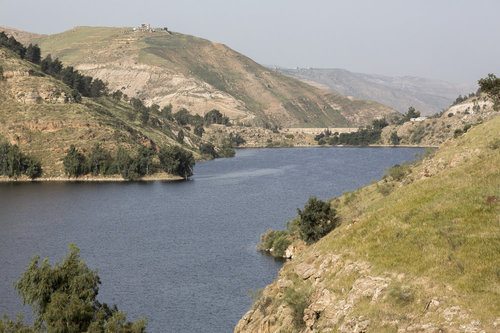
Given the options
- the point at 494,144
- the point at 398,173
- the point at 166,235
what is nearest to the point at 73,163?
the point at 166,235

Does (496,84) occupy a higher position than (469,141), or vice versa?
Answer: (496,84)

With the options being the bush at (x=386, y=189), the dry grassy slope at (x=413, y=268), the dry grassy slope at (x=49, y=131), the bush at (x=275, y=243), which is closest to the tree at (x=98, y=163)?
the dry grassy slope at (x=49, y=131)

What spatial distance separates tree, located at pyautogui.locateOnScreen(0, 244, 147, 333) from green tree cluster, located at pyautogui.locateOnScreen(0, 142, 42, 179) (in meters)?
133

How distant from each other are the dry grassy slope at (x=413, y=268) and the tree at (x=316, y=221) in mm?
16816

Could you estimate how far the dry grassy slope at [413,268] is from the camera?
111 feet

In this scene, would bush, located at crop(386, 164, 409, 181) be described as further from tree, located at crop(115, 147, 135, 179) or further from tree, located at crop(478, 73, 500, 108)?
tree, located at crop(115, 147, 135, 179)

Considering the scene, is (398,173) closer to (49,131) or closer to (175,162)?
(175,162)

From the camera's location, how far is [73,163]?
6900 inches

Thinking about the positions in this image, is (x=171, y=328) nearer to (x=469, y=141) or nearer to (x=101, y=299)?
(x=101, y=299)

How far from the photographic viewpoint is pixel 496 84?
2761 inches

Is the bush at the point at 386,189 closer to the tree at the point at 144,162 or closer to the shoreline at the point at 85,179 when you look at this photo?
the shoreline at the point at 85,179

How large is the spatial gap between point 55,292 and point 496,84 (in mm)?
53247

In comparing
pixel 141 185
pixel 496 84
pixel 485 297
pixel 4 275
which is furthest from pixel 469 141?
pixel 141 185

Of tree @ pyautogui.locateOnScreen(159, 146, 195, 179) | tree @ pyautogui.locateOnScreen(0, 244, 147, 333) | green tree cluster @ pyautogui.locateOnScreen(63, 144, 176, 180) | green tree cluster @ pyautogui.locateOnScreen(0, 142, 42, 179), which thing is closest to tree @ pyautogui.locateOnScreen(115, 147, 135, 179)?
green tree cluster @ pyautogui.locateOnScreen(63, 144, 176, 180)
